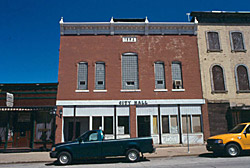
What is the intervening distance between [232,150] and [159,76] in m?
8.71

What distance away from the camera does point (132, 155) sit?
10883 millimetres

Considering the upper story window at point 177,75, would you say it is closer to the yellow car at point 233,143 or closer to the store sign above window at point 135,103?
the store sign above window at point 135,103

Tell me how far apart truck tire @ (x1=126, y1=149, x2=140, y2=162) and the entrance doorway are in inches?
250

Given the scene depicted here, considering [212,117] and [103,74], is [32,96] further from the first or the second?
[212,117]

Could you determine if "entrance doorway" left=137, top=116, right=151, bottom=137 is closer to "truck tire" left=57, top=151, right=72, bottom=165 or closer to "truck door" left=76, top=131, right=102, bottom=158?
"truck door" left=76, top=131, right=102, bottom=158

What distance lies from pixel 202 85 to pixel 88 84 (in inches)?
395

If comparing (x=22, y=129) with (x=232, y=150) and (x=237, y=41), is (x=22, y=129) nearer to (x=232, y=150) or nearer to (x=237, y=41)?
(x=232, y=150)

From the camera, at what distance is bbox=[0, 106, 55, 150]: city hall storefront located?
16156 millimetres

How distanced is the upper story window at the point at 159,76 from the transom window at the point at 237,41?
23.3 ft

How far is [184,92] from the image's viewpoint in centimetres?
1806

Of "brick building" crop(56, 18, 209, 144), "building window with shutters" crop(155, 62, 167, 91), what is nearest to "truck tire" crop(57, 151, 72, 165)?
"brick building" crop(56, 18, 209, 144)

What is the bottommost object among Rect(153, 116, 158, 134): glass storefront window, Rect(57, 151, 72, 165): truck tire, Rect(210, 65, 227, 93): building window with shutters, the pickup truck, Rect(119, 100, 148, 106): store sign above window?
Rect(57, 151, 72, 165): truck tire

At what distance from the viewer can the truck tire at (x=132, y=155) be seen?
10830 mm

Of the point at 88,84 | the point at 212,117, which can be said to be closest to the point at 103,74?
the point at 88,84
